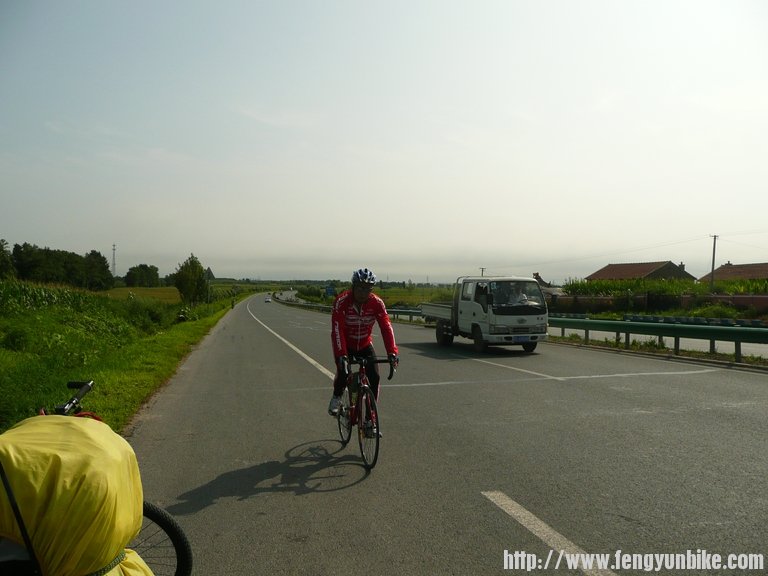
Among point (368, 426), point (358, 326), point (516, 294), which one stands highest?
point (516, 294)

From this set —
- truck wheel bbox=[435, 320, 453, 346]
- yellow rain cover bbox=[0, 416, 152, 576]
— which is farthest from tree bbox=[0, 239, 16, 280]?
yellow rain cover bbox=[0, 416, 152, 576]

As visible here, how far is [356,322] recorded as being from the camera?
6473 millimetres

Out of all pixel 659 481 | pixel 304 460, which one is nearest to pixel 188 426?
pixel 304 460

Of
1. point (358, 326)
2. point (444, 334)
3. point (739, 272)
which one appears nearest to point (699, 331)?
point (444, 334)

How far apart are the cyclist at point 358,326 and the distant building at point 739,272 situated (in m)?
75.7

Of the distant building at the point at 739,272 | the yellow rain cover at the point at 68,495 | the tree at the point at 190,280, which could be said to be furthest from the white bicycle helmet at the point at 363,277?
the distant building at the point at 739,272

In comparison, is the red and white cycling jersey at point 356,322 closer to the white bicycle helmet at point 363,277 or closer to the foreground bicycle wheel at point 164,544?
the white bicycle helmet at point 363,277

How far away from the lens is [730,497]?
185 inches

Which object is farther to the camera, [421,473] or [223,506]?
[421,473]

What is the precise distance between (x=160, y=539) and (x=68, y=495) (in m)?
1.18

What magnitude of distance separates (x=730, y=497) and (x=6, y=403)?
330 inches

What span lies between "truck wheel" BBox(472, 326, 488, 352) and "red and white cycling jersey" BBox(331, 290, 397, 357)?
10716mm

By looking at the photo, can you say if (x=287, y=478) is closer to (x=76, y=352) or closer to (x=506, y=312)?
(x=506, y=312)

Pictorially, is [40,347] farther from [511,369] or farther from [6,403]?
[511,369]
